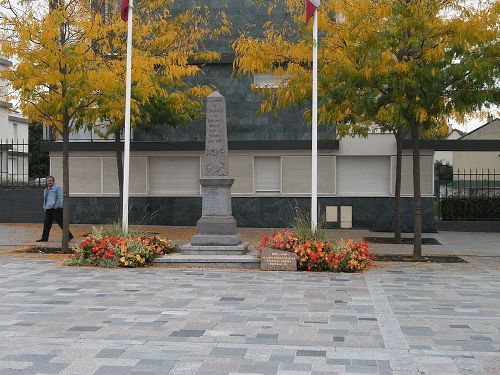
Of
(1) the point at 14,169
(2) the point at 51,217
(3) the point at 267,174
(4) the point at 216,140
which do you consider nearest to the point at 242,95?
(3) the point at 267,174

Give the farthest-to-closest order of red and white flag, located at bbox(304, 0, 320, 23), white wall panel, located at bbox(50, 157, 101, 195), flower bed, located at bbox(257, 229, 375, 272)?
white wall panel, located at bbox(50, 157, 101, 195)
red and white flag, located at bbox(304, 0, 320, 23)
flower bed, located at bbox(257, 229, 375, 272)

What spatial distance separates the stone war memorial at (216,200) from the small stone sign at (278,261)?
4.68 feet

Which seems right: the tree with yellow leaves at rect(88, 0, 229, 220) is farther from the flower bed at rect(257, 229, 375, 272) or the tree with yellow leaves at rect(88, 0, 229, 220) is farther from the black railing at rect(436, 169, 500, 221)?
the black railing at rect(436, 169, 500, 221)

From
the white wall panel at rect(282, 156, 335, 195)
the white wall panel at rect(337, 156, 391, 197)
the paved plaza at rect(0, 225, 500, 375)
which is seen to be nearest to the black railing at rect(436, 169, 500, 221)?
the white wall panel at rect(337, 156, 391, 197)

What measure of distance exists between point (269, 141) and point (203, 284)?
1256cm

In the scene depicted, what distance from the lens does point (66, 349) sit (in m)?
6.58

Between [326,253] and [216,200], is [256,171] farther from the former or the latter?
[326,253]

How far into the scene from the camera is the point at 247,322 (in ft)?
26.0

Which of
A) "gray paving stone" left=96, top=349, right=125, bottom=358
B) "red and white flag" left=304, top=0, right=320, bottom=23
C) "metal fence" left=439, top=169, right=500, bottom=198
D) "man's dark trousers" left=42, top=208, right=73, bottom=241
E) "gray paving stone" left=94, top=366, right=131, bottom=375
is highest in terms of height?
"red and white flag" left=304, top=0, right=320, bottom=23

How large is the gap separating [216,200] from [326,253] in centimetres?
310

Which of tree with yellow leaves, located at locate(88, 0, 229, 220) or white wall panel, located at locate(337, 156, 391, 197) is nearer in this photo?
tree with yellow leaves, located at locate(88, 0, 229, 220)

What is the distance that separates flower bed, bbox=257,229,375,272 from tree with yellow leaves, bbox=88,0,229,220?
16.8 ft

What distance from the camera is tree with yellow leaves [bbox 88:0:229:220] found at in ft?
50.0

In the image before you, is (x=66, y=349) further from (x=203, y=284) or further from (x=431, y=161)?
(x=431, y=161)
